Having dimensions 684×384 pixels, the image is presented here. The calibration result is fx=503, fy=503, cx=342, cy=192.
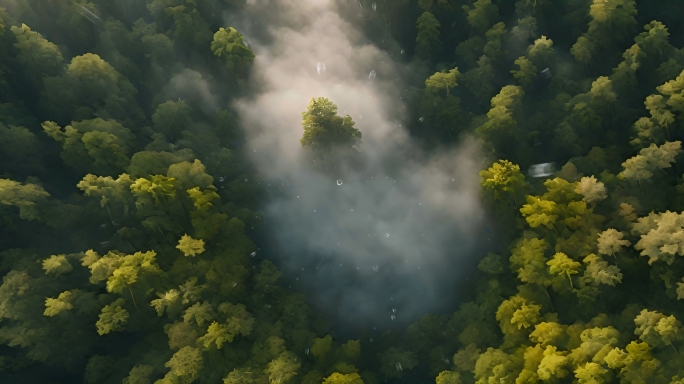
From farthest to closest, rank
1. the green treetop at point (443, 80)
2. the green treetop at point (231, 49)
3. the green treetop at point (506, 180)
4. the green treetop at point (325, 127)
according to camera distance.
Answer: the green treetop at point (231, 49)
the green treetop at point (443, 80)
the green treetop at point (325, 127)
the green treetop at point (506, 180)

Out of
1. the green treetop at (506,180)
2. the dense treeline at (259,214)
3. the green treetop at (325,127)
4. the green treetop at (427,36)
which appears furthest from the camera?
the green treetop at (427,36)

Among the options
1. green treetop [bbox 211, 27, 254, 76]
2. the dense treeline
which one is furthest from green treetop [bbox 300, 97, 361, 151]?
green treetop [bbox 211, 27, 254, 76]

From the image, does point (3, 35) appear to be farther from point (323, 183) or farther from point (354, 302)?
point (354, 302)

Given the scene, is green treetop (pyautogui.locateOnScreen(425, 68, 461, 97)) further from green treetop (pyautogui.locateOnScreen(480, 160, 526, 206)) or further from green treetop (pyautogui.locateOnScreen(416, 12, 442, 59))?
green treetop (pyautogui.locateOnScreen(480, 160, 526, 206))

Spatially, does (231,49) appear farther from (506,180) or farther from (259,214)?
(506,180)

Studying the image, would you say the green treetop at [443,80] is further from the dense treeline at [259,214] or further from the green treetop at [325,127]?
the green treetop at [325,127]

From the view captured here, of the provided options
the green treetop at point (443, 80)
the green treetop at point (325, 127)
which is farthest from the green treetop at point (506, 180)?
the green treetop at point (325, 127)

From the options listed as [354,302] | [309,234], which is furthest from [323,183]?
[354,302]

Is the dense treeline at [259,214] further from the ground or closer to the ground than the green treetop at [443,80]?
closer to the ground

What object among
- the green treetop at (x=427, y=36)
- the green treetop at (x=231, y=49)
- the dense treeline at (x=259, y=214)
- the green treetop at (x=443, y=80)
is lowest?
the dense treeline at (x=259, y=214)
